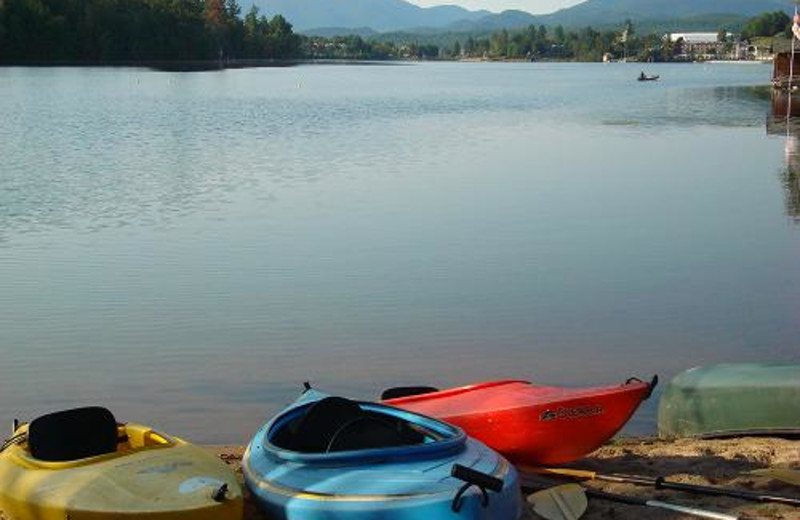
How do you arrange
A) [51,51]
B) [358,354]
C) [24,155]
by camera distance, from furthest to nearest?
[51,51] < [24,155] < [358,354]

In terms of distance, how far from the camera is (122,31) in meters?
135

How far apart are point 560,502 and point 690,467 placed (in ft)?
4.43

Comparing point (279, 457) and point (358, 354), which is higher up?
point (279, 457)

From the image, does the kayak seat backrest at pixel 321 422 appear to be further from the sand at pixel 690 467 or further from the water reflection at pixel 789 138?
the water reflection at pixel 789 138

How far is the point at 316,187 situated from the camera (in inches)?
952

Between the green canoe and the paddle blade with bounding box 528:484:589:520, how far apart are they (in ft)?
6.96

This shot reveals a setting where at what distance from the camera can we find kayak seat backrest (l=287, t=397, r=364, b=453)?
6.58m

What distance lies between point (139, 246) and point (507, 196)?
25.9 feet

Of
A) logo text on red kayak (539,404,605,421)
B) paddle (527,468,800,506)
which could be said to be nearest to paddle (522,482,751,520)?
paddle (527,468,800,506)

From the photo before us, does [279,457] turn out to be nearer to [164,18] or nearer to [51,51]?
[51,51]

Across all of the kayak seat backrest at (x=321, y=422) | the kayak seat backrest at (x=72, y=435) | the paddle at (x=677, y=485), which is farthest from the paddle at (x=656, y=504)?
the kayak seat backrest at (x=72, y=435)

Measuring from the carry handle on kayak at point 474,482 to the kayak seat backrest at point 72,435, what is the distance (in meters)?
2.27

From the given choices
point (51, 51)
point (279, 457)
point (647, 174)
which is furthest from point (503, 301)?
point (51, 51)

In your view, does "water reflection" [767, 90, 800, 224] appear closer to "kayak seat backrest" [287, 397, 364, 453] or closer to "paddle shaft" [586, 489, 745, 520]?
"paddle shaft" [586, 489, 745, 520]
